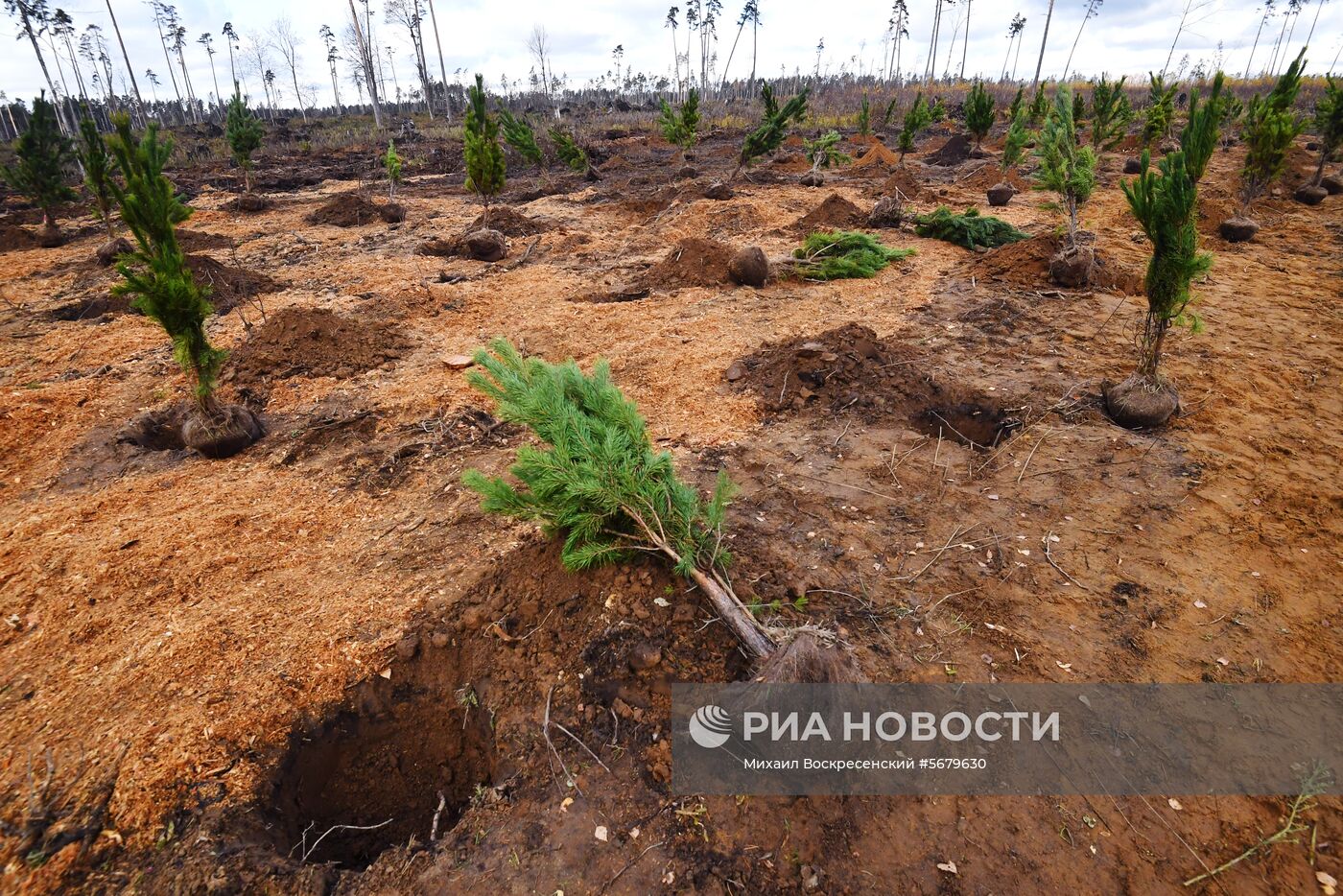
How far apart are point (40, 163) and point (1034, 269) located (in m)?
18.4

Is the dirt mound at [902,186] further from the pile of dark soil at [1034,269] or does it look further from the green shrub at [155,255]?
the green shrub at [155,255]

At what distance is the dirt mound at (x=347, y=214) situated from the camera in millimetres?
12781

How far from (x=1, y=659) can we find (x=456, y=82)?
189ft

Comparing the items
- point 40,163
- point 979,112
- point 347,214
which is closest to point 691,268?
point 347,214

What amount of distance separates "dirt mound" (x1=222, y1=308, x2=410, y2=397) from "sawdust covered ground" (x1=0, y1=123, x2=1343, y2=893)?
5cm

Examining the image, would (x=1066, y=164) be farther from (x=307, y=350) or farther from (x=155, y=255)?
(x=155, y=255)

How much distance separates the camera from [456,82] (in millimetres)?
48281

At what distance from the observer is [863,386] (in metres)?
5.24

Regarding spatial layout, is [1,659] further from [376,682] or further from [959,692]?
[959,692]

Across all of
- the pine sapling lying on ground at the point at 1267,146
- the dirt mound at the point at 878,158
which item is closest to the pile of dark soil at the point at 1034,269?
the pine sapling lying on ground at the point at 1267,146

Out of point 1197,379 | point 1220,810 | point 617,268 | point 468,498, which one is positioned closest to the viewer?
point 1220,810

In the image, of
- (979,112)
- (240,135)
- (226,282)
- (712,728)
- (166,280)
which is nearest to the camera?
(712,728)

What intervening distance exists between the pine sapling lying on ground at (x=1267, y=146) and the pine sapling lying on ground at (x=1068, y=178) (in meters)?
4.10

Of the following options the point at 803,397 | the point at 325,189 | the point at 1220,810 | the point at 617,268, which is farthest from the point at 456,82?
the point at 1220,810
